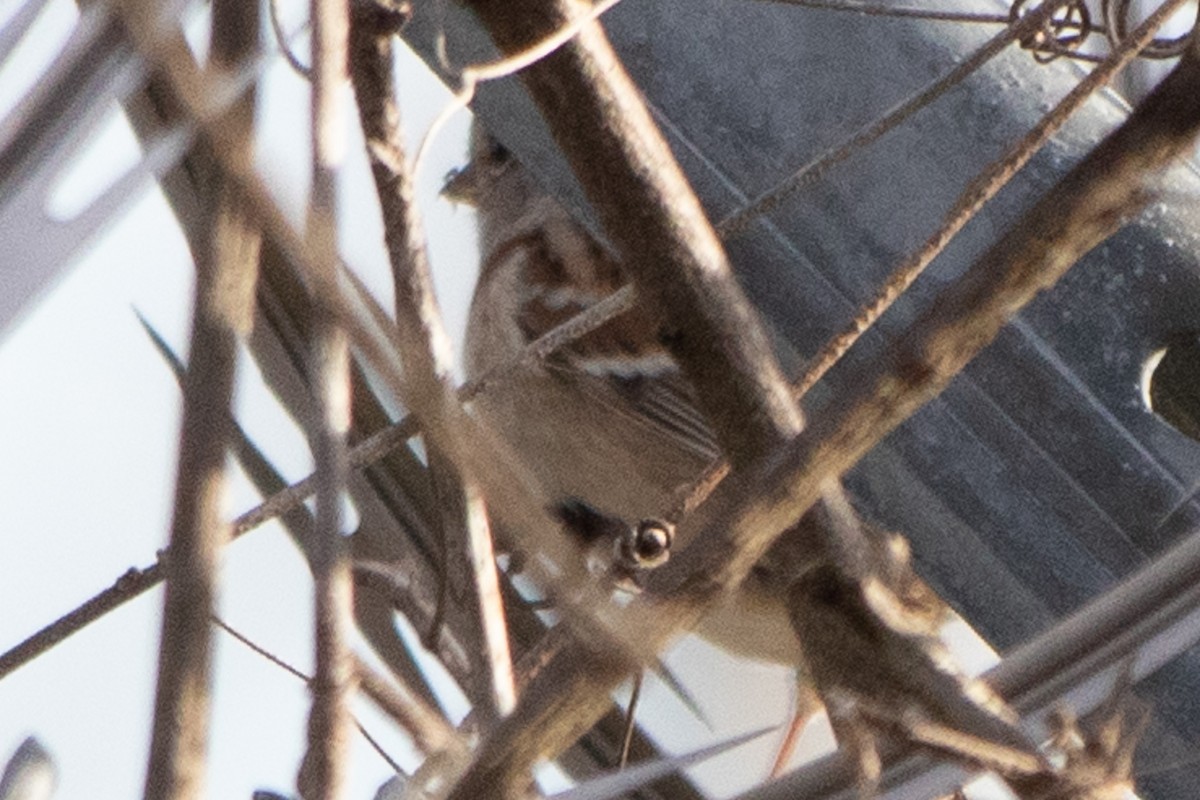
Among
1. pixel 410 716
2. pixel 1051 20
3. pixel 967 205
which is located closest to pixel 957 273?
pixel 1051 20

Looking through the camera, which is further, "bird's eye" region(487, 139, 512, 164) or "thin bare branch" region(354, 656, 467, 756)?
"bird's eye" region(487, 139, 512, 164)

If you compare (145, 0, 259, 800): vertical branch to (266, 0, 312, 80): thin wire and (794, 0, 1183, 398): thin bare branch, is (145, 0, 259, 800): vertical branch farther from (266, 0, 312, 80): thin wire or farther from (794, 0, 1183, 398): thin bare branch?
(794, 0, 1183, 398): thin bare branch

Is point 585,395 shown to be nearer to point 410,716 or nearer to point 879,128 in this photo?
point 879,128

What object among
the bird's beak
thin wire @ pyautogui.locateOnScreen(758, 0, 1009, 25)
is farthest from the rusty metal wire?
the bird's beak

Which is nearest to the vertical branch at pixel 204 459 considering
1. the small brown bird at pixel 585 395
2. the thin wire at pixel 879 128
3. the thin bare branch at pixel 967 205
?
the thin bare branch at pixel 967 205

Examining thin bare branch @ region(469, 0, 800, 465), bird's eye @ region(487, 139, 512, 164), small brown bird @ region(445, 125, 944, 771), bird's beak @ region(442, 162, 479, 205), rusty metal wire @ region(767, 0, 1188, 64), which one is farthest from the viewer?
bird's eye @ region(487, 139, 512, 164)

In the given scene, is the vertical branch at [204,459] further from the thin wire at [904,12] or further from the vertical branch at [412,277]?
the thin wire at [904,12]

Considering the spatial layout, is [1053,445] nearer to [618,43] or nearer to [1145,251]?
[1145,251]

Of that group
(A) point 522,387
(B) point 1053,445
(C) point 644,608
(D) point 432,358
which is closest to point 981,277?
(C) point 644,608
